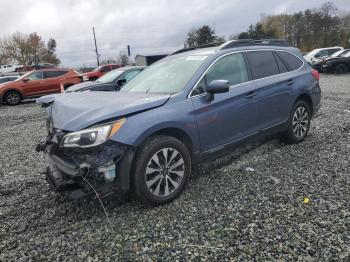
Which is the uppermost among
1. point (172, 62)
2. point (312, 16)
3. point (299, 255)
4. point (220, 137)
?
point (312, 16)

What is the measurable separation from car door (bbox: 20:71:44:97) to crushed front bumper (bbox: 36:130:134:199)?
12676 mm

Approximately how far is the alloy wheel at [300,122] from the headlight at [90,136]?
134 inches

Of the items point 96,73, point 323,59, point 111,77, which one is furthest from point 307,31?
point 111,77

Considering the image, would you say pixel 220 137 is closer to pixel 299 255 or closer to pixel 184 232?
pixel 184 232

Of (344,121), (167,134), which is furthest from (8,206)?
(344,121)

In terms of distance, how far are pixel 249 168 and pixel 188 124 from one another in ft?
4.67

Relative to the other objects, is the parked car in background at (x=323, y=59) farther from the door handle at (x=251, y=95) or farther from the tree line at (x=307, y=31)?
the tree line at (x=307, y=31)

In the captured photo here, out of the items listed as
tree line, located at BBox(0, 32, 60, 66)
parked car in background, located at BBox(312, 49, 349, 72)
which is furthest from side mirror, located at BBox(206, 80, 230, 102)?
tree line, located at BBox(0, 32, 60, 66)

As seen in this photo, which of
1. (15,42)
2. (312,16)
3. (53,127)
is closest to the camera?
(53,127)

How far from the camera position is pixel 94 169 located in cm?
294

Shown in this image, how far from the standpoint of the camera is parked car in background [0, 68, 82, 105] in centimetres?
1396

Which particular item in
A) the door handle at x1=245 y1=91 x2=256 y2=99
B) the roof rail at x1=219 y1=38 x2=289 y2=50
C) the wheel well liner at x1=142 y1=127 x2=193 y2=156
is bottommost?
the wheel well liner at x1=142 y1=127 x2=193 y2=156

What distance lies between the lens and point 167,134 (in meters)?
3.44

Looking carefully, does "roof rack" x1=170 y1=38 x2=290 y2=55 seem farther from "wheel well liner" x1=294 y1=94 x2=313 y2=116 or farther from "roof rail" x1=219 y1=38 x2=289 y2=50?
"wheel well liner" x1=294 y1=94 x2=313 y2=116
